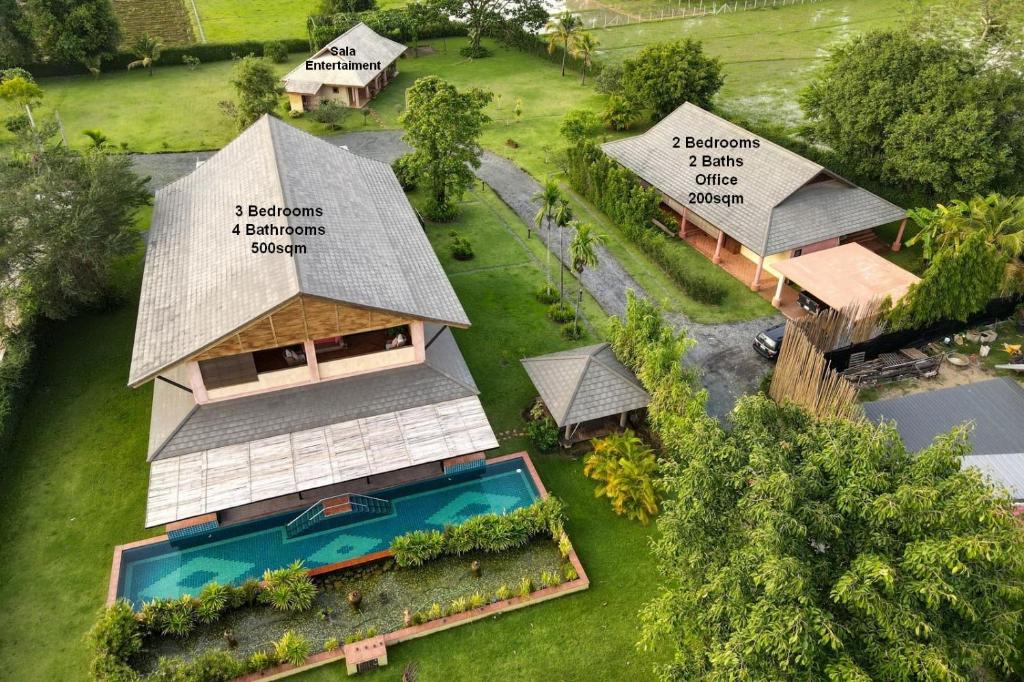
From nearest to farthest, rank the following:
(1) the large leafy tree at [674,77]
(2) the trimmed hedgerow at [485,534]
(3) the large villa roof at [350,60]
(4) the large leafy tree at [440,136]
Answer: (2) the trimmed hedgerow at [485,534] < (4) the large leafy tree at [440,136] < (1) the large leafy tree at [674,77] < (3) the large villa roof at [350,60]

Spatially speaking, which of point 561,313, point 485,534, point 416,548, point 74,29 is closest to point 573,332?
point 561,313

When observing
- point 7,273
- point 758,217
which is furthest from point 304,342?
point 758,217

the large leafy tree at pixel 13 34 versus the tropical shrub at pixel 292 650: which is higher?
the large leafy tree at pixel 13 34

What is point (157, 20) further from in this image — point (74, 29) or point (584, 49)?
point (584, 49)

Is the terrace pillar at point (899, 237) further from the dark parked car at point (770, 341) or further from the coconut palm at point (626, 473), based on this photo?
the coconut palm at point (626, 473)

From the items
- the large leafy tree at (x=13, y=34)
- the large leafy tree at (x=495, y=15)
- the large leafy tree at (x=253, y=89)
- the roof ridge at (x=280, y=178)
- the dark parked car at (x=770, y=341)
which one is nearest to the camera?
the roof ridge at (x=280, y=178)

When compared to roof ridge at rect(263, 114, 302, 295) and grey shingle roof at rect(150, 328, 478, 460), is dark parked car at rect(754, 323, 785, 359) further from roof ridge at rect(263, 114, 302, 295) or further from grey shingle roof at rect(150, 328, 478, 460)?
roof ridge at rect(263, 114, 302, 295)

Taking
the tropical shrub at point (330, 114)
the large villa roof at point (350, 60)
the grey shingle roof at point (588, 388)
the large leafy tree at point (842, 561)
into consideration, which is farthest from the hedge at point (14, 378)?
the large villa roof at point (350, 60)
